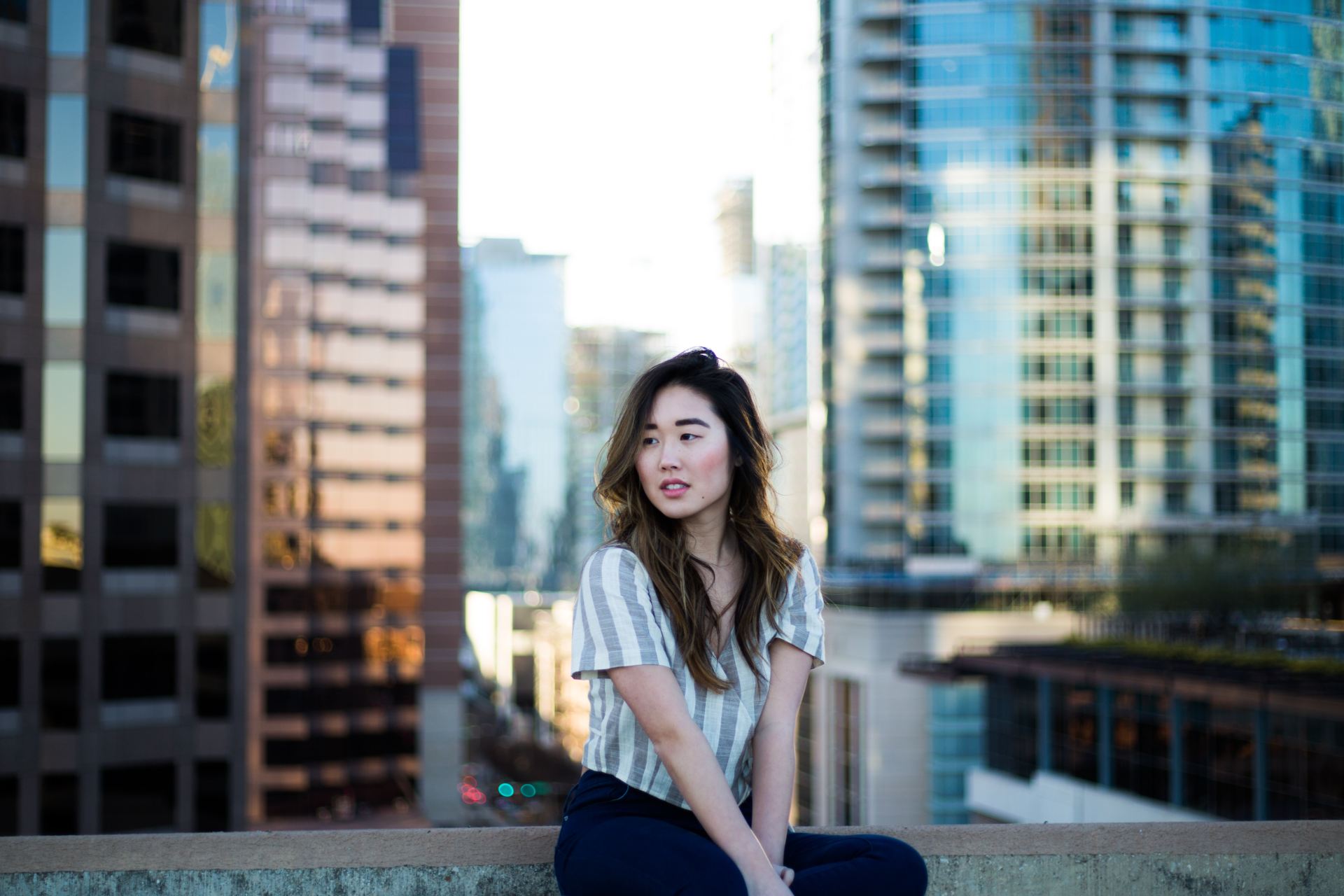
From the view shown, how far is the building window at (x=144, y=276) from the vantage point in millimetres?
21016

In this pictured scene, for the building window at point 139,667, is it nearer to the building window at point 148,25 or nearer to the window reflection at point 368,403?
the building window at point 148,25

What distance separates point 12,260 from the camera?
19.8m

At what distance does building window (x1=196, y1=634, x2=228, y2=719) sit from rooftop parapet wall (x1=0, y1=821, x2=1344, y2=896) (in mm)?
20256

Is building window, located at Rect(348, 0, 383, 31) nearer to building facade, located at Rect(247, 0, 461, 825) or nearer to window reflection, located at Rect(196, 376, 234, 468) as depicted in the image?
building facade, located at Rect(247, 0, 461, 825)

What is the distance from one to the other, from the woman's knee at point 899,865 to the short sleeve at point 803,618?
15.3 inches

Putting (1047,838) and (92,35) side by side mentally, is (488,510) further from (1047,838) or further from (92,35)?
(1047,838)

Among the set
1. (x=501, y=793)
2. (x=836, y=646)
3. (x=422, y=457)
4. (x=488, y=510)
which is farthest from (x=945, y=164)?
(x=488, y=510)

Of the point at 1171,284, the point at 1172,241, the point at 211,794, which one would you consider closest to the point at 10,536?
the point at 211,794

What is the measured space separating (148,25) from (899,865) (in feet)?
71.8

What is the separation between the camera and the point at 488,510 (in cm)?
13588

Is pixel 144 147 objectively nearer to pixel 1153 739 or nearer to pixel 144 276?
pixel 144 276

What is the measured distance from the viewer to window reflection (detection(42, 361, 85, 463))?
66.7 ft

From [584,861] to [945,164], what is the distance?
51.9 meters

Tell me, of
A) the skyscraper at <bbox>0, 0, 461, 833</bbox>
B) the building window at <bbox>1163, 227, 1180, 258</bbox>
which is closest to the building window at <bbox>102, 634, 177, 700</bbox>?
the skyscraper at <bbox>0, 0, 461, 833</bbox>
